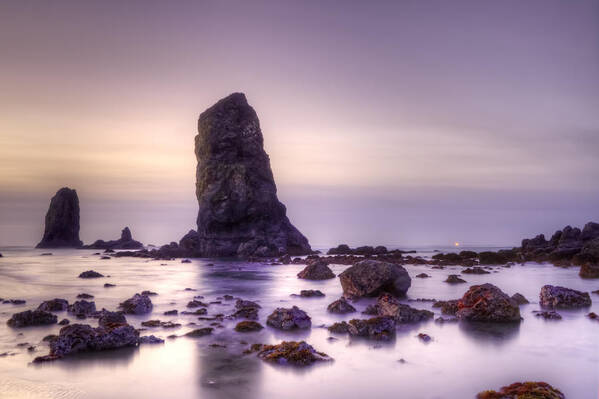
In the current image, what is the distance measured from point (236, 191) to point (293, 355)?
47624mm

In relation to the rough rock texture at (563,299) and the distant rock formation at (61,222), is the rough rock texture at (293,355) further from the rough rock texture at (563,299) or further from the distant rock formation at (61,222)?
the distant rock formation at (61,222)

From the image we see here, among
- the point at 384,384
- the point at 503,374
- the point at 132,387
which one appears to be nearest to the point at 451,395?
the point at 384,384

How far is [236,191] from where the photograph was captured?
5494cm

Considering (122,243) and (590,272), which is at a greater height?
(122,243)

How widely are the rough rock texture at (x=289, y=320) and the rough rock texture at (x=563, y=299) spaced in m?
7.99

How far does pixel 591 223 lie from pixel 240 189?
3659 centimetres

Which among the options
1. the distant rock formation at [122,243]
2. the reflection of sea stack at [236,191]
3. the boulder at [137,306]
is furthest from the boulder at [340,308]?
the distant rock formation at [122,243]

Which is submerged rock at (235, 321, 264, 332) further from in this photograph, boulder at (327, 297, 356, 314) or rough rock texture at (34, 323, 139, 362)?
boulder at (327, 297, 356, 314)

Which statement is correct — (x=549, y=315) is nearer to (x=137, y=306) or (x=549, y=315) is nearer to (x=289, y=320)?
(x=289, y=320)

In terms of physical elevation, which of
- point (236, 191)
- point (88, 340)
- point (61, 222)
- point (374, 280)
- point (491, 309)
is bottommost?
point (88, 340)

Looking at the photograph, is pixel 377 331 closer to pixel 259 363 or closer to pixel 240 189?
pixel 259 363

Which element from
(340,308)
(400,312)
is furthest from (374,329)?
(340,308)

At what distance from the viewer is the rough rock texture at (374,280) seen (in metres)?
16.2

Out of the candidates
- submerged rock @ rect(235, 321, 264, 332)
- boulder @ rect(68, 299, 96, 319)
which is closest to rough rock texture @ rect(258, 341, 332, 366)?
submerged rock @ rect(235, 321, 264, 332)
